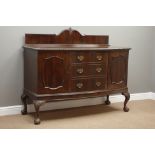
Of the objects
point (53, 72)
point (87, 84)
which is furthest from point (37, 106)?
point (87, 84)

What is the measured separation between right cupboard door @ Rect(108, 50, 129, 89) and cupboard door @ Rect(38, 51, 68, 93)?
0.59 meters

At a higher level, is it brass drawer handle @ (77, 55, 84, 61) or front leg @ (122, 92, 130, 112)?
brass drawer handle @ (77, 55, 84, 61)

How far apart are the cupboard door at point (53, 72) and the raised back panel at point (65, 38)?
0.43 meters

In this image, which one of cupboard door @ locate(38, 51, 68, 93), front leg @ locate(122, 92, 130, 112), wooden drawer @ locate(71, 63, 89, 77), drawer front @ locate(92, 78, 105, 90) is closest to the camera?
cupboard door @ locate(38, 51, 68, 93)

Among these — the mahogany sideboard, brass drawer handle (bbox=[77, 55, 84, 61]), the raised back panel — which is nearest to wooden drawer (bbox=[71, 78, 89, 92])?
the mahogany sideboard

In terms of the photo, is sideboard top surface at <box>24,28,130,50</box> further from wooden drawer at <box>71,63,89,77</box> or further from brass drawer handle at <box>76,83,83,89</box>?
brass drawer handle at <box>76,83,83,89</box>

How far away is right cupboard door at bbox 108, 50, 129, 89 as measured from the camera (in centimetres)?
341

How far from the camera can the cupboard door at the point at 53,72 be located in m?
Answer: 3.03

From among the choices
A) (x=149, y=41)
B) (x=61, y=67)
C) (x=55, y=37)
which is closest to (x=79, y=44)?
(x=55, y=37)

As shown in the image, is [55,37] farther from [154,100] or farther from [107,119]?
[154,100]

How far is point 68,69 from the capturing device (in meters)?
3.15

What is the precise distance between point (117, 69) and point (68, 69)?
2.18ft

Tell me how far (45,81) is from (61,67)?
0.75 feet

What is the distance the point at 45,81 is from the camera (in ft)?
10.1
